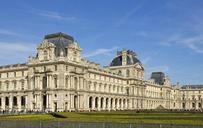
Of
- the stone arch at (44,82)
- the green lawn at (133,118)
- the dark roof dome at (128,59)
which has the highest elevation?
the dark roof dome at (128,59)

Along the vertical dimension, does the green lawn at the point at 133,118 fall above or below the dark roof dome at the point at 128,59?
below

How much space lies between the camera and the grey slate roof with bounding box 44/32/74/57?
102625 mm

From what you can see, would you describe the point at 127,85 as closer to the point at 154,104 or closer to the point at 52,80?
the point at 154,104

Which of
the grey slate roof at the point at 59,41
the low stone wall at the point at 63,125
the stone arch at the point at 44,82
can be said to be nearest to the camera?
the low stone wall at the point at 63,125

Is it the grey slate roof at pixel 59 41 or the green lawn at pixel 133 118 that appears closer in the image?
the green lawn at pixel 133 118

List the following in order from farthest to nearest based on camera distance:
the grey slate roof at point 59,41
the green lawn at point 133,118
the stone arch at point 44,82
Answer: the grey slate roof at point 59,41 < the stone arch at point 44,82 < the green lawn at point 133,118

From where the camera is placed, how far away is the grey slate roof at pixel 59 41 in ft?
337

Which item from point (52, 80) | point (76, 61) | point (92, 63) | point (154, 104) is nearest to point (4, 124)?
point (52, 80)

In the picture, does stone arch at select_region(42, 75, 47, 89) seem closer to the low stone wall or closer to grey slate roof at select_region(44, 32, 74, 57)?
grey slate roof at select_region(44, 32, 74, 57)

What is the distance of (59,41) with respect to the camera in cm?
10362

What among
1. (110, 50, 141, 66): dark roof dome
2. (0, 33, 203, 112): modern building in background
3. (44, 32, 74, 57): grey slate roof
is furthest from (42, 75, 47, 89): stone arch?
(110, 50, 141, 66): dark roof dome

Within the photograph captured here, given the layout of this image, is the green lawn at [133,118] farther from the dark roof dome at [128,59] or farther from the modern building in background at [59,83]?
the dark roof dome at [128,59]

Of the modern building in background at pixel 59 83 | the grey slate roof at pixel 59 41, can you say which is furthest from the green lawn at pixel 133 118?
the grey slate roof at pixel 59 41

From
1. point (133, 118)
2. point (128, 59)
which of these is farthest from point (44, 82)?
point (128, 59)
